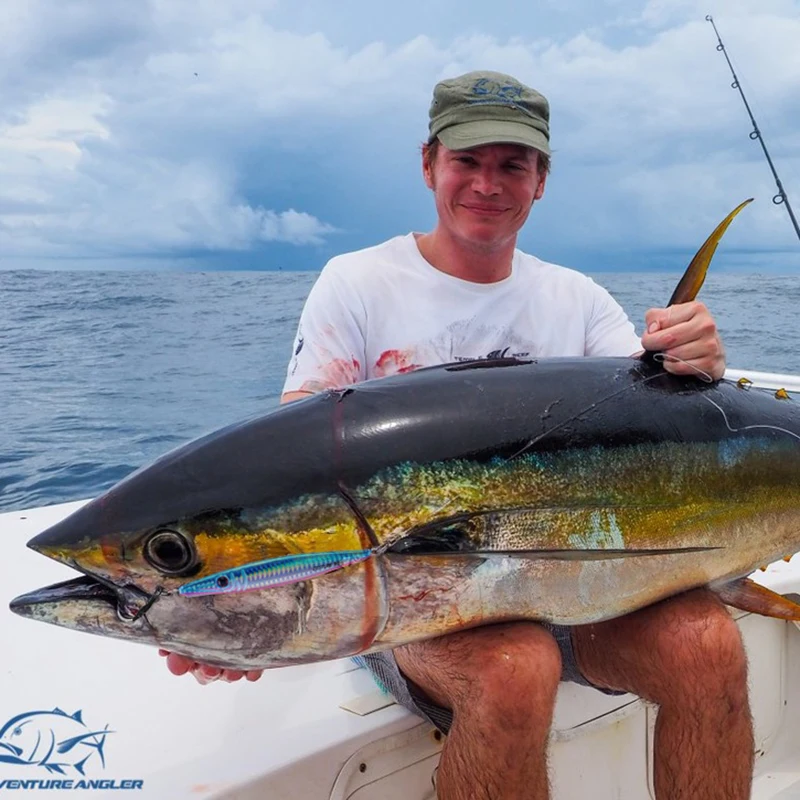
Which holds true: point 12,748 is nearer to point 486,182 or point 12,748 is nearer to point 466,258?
point 466,258

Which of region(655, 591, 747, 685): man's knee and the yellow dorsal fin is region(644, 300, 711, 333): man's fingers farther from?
region(655, 591, 747, 685): man's knee

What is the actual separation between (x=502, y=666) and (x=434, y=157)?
1.73 m

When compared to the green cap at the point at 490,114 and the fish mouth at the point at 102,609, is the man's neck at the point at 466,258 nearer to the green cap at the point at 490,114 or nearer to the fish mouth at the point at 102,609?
the green cap at the point at 490,114

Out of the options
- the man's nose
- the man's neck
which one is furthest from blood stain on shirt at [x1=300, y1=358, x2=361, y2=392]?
the man's nose

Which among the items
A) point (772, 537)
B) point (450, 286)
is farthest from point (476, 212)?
point (772, 537)

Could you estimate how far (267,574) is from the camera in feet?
4.72

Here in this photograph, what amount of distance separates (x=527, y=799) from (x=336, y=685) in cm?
66

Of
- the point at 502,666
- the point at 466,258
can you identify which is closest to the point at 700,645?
the point at 502,666

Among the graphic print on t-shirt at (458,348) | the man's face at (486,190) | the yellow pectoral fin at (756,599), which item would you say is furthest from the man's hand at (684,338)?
the man's face at (486,190)

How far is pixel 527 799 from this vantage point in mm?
1674

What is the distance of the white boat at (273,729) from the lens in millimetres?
1822

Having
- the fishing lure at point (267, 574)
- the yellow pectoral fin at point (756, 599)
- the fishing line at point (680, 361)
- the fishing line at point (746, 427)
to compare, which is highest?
the fishing line at point (680, 361)

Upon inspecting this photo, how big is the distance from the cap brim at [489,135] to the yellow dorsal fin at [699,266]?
0.77m

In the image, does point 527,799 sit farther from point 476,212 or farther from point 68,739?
point 476,212
